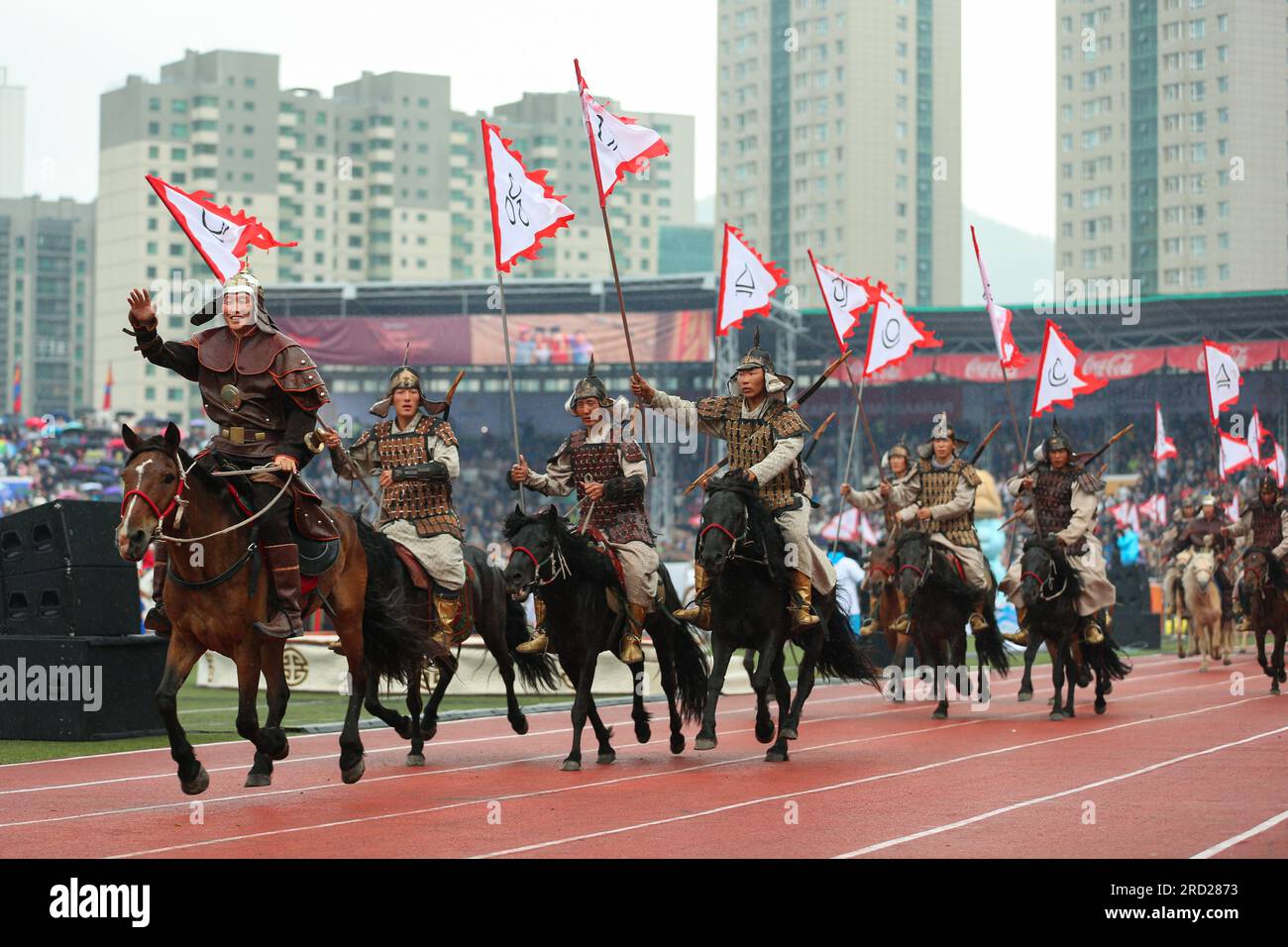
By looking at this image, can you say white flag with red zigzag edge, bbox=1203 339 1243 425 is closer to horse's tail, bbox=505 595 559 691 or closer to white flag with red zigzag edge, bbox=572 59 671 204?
white flag with red zigzag edge, bbox=572 59 671 204

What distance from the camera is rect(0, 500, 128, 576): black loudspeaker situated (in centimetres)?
1417

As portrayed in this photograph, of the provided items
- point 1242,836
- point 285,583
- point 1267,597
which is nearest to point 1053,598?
point 1267,597

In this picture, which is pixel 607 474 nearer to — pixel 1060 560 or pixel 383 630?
pixel 383 630

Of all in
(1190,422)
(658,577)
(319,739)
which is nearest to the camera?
(658,577)

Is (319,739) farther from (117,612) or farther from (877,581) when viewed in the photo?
(877,581)

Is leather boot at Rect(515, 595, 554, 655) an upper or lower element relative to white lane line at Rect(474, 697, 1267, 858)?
upper

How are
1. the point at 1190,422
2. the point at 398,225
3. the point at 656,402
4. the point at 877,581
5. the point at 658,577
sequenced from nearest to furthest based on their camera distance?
the point at 656,402
the point at 658,577
the point at 877,581
the point at 1190,422
the point at 398,225

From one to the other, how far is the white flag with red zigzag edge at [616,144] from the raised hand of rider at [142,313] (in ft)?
19.0

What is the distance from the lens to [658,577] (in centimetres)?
Result: 1381

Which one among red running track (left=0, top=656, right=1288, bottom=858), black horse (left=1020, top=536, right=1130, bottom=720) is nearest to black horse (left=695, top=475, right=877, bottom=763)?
red running track (left=0, top=656, right=1288, bottom=858)

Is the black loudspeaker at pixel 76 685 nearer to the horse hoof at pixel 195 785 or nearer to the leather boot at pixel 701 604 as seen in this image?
the leather boot at pixel 701 604

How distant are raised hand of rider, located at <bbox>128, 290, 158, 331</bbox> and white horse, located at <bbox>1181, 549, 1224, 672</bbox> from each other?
67.1 ft

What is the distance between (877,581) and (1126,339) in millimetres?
45209
